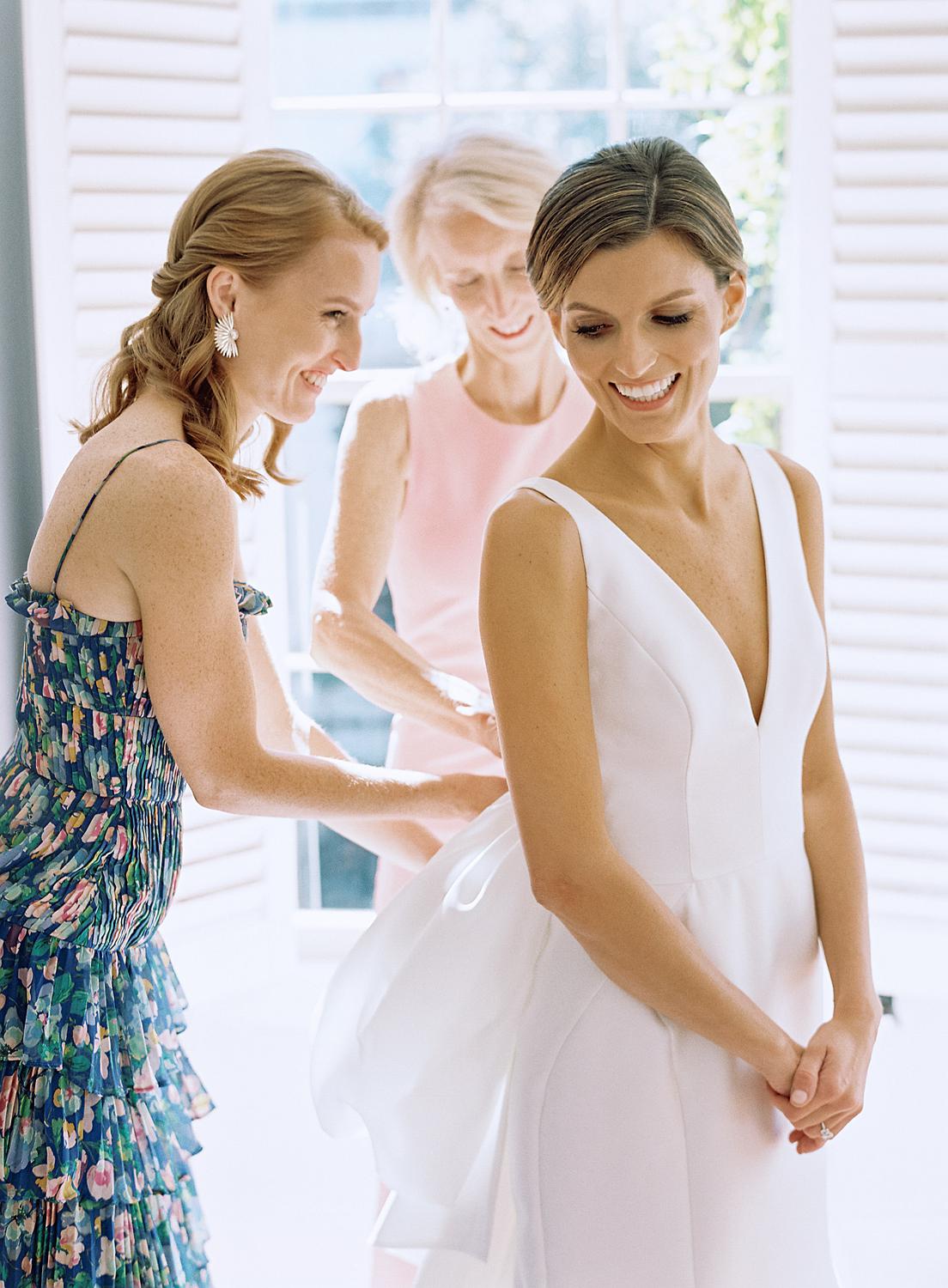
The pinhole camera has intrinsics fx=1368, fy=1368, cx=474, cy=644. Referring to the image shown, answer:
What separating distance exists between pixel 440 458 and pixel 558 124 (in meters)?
1.18

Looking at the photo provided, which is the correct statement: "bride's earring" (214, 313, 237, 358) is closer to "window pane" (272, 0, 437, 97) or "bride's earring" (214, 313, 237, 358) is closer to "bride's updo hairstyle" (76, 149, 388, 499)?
"bride's updo hairstyle" (76, 149, 388, 499)

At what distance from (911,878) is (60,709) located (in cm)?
175

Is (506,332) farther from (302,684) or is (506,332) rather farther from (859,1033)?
(302,684)

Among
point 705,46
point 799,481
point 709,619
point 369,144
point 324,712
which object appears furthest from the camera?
point 324,712

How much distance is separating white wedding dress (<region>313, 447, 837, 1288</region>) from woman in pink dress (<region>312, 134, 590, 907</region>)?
18.9 inches

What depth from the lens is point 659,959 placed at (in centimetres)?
125

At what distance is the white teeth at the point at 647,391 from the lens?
4.20 ft

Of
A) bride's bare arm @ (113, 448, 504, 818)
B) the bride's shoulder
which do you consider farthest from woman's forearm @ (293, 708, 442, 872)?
the bride's shoulder

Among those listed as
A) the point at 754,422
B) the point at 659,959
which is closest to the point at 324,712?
the point at 754,422

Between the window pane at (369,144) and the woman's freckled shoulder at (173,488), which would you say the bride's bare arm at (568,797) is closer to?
the woman's freckled shoulder at (173,488)

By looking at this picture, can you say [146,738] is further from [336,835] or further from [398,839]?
[336,835]

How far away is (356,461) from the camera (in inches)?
78.0

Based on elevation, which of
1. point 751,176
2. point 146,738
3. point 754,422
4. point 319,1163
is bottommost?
point 319,1163

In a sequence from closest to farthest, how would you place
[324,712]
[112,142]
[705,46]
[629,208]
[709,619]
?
[629,208] < [709,619] < [112,142] < [705,46] < [324,712]
